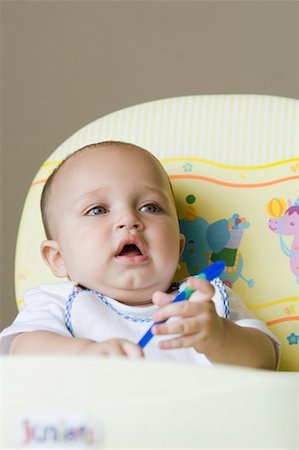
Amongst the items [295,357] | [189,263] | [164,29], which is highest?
[164,29]

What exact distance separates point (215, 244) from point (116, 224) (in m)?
0.16

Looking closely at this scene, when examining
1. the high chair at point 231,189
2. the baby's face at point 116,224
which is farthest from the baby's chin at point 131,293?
the high chair at point 231,189

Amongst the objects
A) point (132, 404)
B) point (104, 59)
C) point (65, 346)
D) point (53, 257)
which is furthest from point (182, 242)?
point (104, 59)

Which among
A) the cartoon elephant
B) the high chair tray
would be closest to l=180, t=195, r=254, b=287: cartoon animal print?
the cartoon elephant

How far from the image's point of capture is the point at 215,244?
45.0 inches

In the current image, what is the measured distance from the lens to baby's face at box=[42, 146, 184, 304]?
1.04 m

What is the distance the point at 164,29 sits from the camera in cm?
219

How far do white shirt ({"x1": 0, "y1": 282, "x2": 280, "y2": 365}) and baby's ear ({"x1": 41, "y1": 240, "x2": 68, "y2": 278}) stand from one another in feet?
0.22

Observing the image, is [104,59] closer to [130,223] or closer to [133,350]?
[130,223]

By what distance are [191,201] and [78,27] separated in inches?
44.6

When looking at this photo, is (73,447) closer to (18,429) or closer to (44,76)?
(18,429)

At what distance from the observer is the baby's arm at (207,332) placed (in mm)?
801

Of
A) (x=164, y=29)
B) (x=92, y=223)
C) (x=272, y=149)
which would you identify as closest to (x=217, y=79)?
(x=164, y=29)

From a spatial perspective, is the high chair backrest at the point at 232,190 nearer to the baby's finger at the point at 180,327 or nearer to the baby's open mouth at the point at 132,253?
the baby's open mouth at the point at 132,253
